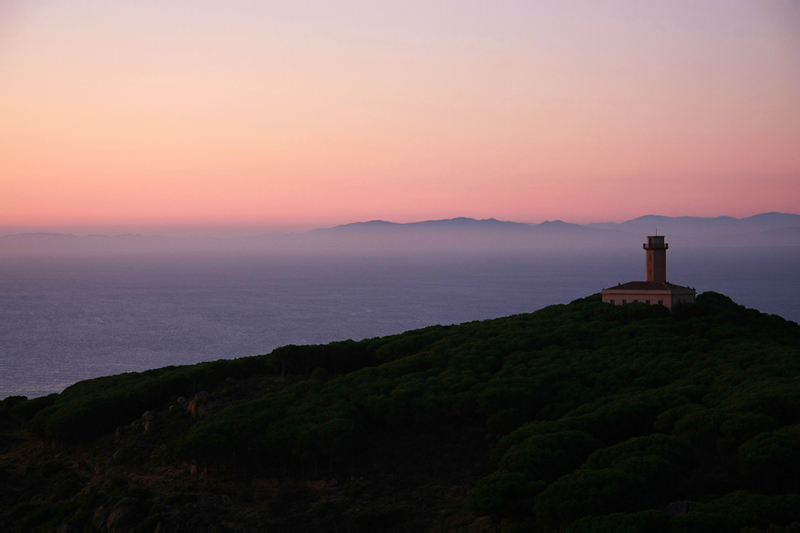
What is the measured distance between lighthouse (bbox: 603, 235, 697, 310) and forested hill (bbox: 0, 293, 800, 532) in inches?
74.2

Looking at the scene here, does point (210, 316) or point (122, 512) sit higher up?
point (122, 512)

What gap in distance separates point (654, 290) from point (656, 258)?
5.61m

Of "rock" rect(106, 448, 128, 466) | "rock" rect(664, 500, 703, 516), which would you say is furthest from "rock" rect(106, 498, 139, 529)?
"rock" rect(664, 500, 703, 516)

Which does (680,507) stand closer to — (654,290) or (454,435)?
(454,435)

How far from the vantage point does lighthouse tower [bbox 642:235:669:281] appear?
2250 inches

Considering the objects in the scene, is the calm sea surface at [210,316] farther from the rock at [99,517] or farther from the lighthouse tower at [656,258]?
the lighthouse tower at [656,258]

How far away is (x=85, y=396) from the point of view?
44.9 meters

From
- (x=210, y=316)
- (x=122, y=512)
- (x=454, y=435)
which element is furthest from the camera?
(x=210, y=316)

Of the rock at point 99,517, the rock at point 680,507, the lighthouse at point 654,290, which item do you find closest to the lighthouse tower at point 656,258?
the lighthouse at point 654,290

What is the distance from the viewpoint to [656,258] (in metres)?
57.3

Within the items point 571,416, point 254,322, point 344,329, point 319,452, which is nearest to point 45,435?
point 319,452

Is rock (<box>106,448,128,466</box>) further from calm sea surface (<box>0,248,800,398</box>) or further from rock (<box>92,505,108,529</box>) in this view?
calm sea surface (<box>0,248,800,398</box>)

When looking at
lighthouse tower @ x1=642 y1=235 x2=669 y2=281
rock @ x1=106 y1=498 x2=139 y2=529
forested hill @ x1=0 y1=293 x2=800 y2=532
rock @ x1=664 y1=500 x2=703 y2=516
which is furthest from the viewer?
lighthouse tower @ x1=642 y1=235 x2=669 y2=281

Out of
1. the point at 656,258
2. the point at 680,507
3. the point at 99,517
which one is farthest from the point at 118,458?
the point at 656,258
